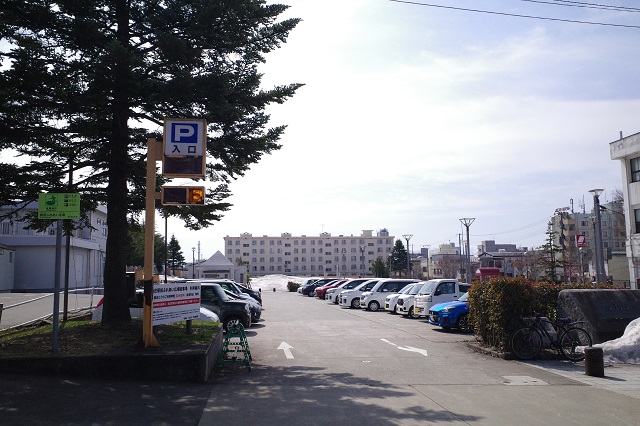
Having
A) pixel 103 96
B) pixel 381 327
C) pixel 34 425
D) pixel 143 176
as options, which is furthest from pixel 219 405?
pixel 381 327

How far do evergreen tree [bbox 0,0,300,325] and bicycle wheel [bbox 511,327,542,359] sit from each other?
24.9 feet

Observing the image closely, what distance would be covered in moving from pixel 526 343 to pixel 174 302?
830 cm

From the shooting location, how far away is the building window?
36.9m

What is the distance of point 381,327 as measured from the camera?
19891 mm

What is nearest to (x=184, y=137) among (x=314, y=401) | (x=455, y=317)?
(x=314, y=401)

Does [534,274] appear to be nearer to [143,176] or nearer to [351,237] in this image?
[143,176]

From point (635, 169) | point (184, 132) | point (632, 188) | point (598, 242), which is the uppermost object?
point (635, 169)

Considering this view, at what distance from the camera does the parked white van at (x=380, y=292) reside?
30.3 meters

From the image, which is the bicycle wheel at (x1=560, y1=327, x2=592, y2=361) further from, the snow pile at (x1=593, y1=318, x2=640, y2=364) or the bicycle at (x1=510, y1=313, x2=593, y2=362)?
the snow pile at (x1=593, y1=318, x2=640, y2=364)

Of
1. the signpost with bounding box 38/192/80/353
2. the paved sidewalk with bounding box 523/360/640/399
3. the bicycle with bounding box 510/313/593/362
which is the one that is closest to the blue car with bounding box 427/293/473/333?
the bicycle with bounding box 510/313/593/362

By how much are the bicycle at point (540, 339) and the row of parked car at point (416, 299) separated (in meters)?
5.41

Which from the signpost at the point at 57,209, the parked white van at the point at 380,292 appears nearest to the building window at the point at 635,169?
the parked white van at the point at 380,292

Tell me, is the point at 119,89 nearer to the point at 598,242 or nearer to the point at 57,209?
the point at 57,209

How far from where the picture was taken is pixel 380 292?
101 ft
